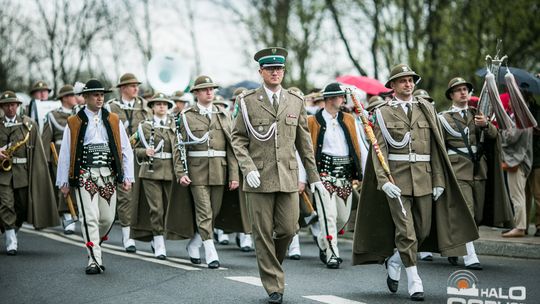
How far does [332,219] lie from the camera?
459 inches

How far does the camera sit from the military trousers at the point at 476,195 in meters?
11.7

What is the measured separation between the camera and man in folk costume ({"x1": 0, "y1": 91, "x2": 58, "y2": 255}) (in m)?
13.2

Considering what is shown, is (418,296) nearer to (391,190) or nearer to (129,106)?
(391,190)

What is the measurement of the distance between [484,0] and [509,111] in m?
8.38

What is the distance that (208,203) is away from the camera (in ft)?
38.0

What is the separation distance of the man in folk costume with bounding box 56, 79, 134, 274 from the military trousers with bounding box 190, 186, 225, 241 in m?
0.89

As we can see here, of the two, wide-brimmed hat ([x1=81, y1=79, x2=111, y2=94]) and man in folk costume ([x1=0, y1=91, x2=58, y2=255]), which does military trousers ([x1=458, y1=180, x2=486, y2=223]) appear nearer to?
wide-brimmed hat ([x1=81, y1=79, x2=111, y2=94])

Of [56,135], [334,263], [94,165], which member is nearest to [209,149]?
[94,165]

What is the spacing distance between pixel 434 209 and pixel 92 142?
4.26m

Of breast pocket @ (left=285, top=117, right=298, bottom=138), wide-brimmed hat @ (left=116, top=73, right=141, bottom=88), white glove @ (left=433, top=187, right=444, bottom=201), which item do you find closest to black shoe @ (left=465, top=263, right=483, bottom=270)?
white glove @ (left=433, top=187, right=444, bottom=201)

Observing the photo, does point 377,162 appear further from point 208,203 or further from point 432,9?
point 432,9

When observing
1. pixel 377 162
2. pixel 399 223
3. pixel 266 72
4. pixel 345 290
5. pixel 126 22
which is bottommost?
pixel 345 290

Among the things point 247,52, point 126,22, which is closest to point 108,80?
point 126,22

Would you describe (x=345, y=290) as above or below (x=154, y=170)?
below
